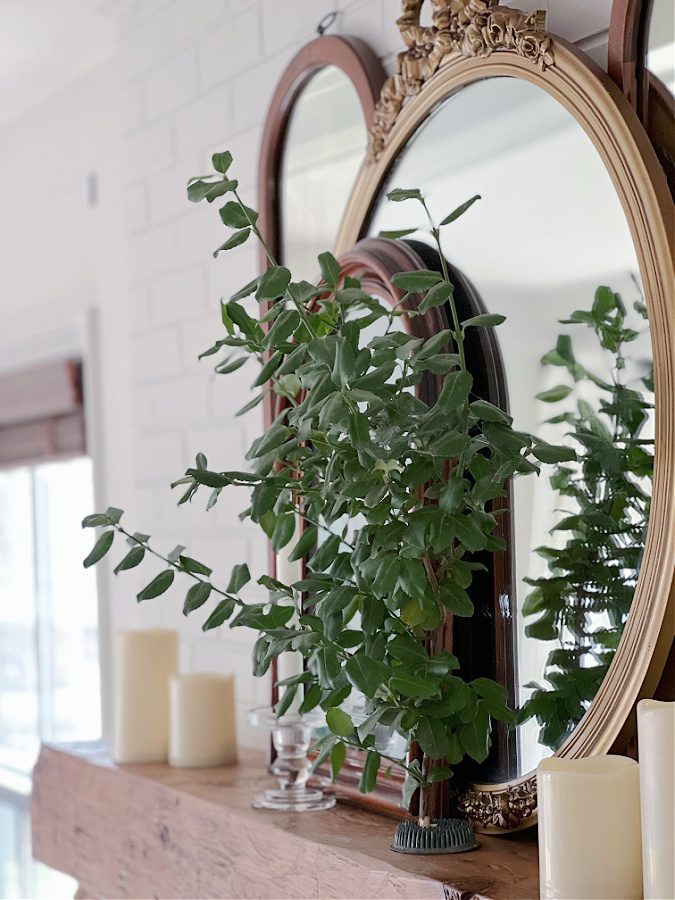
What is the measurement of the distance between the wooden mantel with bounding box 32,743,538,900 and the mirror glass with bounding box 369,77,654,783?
15 cm

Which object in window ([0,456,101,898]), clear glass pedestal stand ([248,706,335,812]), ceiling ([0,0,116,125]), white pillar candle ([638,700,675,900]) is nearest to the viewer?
white pillar candle ([638,700,675,900])

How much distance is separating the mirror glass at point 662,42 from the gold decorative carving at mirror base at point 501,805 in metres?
0.66

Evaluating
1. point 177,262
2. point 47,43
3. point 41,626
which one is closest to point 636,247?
point 177,262

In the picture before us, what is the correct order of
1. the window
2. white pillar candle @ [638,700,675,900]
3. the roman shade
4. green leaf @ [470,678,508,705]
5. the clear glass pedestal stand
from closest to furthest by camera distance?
1. white pillar candle @ [638,700,675,900]
2. green leaf @ [470,678,508,705]
3. the clear glass pedestal stand
4. the roman shade
5. the window

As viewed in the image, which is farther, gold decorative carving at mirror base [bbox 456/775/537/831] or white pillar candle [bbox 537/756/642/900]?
gold decorative carving at mirror base [bbox 456/775/537/831]

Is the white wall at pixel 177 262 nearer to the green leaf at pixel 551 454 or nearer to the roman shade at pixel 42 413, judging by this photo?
the roman shade at pixel 42 413

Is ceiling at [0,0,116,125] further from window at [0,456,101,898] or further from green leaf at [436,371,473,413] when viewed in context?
green leaf at [436,371,473,413]

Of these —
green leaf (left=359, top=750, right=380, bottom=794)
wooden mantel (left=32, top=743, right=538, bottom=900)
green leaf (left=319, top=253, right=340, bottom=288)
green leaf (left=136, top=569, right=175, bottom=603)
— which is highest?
green leaf (left=319, top=253, right=340, bottom=288)

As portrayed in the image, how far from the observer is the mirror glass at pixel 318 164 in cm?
146

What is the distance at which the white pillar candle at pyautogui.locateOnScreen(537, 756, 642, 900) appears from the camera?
867mm

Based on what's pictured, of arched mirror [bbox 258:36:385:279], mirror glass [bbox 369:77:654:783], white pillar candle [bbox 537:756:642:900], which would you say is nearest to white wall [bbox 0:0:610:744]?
arched mirror [bbox 258:36:385:279]

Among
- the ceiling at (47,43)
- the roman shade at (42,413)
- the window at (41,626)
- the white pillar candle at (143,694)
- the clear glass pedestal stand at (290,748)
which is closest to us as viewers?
the clear glass pedestal stand at (290,748)

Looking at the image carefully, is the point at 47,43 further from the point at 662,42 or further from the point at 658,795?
the point at 658,795

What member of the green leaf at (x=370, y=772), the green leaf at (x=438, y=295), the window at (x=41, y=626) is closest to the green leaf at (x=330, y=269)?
the green leaf at (x=438, y=295)
